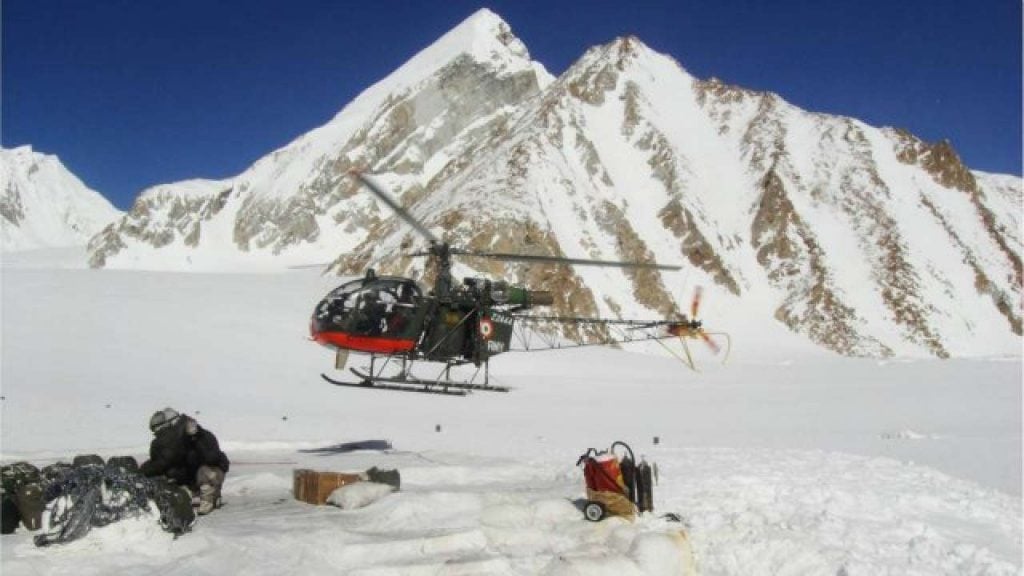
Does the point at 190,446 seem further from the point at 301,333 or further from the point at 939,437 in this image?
the point at 301,333

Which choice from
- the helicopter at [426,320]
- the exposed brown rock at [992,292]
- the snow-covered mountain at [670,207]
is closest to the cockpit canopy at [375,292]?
the helicopter at [426,320]

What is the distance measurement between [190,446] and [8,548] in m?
2.63

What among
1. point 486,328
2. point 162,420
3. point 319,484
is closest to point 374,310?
point 486,328

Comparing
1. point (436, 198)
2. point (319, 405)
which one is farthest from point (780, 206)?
point (319, 405)

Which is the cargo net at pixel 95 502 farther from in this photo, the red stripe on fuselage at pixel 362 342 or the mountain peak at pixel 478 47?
the mountain peak at pixel 478 47

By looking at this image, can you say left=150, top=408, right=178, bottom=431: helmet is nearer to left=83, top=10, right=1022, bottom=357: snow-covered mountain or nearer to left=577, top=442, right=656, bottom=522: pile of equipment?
left=577, top=442, right=656, bottom=522: pile of equipment

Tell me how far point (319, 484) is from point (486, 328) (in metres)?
6.96

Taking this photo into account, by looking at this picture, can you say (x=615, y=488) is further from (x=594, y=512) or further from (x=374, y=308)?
(x=374, y=308)

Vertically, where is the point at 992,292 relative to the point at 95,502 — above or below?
above

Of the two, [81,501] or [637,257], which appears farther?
[637,257]

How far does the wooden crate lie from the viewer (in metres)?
11.5

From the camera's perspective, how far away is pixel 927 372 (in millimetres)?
43531

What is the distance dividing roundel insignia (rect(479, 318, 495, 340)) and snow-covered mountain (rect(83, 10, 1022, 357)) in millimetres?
33621

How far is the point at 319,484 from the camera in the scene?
11.5 meters
